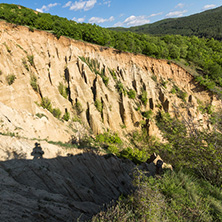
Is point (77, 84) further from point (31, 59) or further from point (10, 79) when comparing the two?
point (10, 79)

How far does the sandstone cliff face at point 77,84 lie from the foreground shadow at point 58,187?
13.5 feet

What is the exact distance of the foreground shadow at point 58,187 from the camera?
520cm

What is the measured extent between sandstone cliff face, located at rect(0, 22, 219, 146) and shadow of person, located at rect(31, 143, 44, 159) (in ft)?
7.89

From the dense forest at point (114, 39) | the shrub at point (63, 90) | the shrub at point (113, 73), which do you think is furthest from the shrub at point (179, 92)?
the shrub at point (63, 90)

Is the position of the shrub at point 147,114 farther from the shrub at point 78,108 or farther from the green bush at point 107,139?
the shrub at point 78,108

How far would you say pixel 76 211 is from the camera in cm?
600

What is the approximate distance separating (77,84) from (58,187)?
17.6m

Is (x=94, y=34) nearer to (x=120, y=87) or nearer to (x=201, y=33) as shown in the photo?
(x=120, y=87)

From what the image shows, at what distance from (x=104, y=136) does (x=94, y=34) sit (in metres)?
19.9

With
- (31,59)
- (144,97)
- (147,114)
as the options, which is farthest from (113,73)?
(31,59)

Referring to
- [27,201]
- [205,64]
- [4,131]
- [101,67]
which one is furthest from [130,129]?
[205,64]

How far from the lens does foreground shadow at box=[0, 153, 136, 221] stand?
5203 mm

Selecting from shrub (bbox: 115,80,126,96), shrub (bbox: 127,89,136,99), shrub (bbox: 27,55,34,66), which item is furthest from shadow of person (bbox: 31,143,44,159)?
shrub (bbox: 127,89,136,99)

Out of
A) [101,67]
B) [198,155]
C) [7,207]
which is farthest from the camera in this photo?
[101,67]
